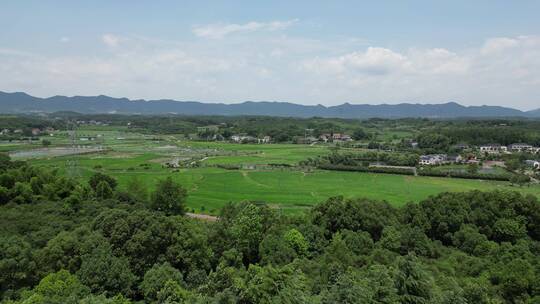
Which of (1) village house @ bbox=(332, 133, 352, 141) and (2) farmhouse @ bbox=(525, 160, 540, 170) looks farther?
(1) village house @ bbox=(332, 133, 352, 141)

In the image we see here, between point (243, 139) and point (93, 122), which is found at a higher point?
point (93, 122)

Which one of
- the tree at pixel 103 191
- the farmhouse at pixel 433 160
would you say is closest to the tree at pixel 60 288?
the tree at pixel 103 191

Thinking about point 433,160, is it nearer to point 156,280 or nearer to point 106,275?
point 156,280

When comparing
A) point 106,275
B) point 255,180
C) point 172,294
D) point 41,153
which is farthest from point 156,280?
point 41,153

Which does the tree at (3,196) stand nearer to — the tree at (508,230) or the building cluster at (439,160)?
the tree at (508,230)

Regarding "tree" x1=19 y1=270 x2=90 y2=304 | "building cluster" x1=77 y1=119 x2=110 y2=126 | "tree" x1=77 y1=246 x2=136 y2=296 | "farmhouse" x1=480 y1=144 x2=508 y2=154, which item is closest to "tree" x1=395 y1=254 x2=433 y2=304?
"tree" x1=77 y1=246 x2=136 y2=296

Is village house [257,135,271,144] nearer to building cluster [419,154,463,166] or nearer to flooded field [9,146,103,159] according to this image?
flooded field [9,146,103,159]

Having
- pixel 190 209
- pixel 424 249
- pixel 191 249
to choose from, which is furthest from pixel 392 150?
pixel 191 249
